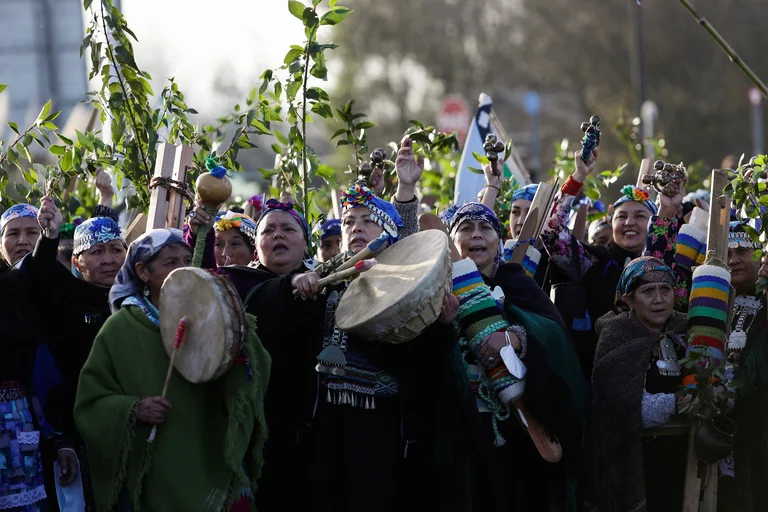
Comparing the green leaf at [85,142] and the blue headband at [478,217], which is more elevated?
the green leaf at [85,142]

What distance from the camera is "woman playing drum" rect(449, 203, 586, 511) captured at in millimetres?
5824

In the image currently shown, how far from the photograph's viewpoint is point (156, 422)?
16.8ft

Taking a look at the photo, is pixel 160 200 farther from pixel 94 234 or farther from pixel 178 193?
pixel 94 234

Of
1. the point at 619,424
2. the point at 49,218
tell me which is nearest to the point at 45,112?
the point at 49,218

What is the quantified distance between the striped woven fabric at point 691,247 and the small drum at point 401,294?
5.72ft

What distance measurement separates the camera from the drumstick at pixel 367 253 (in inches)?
210

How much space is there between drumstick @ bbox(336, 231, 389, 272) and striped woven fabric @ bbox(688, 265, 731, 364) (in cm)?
160

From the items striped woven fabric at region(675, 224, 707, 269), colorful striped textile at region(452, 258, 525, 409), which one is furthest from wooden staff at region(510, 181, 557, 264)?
colorful striped textile at region(452, 258, 525, 409)

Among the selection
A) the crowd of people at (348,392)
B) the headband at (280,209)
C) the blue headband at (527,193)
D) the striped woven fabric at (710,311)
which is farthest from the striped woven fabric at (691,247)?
the headband at (280,209)

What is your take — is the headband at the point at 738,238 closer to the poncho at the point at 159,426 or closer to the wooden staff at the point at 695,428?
the wooden staff at the point at 695,428

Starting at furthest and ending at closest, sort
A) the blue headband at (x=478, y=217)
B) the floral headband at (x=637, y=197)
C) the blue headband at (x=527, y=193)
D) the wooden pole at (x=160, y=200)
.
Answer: the blue headband at (x=527, y=193) < the floral headband at (x=637, y=197) < the blue headband at (x=478, y=217) < the wooden pole at (x=160, y=200)

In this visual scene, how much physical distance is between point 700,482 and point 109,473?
2772 mm

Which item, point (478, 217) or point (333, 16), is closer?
point (478, 217)

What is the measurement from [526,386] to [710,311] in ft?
3.23
